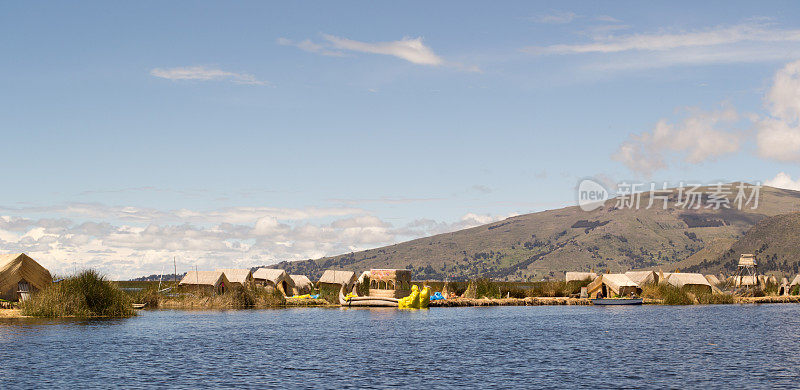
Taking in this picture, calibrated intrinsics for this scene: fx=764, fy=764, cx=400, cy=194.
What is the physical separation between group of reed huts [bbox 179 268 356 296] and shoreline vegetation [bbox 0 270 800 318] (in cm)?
146

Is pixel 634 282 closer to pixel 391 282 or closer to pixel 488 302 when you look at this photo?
pixel 488 302

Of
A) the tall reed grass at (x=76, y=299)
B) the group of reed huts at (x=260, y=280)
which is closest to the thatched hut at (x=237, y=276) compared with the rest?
the group of reed huts at (x=260, y=280)

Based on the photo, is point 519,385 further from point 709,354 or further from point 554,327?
point 554,327

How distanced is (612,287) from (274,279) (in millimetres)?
52712

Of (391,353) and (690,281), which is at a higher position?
(690,281)

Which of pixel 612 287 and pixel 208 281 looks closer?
pixel 208 281

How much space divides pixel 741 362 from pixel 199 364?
30.8 metres

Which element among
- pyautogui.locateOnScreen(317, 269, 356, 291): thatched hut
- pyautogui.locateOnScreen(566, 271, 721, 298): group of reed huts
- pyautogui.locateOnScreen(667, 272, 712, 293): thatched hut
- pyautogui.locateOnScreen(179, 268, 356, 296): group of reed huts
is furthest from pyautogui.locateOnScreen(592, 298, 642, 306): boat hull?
pyautogui.locateOnScreen(317, 269, 356, 291): thatched hut

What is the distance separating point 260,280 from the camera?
119 m

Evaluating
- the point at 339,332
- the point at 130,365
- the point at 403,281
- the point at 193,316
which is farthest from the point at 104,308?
the point at 403,281

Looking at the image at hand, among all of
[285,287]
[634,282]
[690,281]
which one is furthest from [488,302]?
[690,281]

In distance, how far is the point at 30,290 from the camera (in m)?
75.4

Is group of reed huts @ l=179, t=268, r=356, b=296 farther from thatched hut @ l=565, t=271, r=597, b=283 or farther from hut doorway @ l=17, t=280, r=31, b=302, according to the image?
thatched hut @ l=565, t=271, r=597, b=283

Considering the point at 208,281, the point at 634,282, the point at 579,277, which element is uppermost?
the point at 579,277
